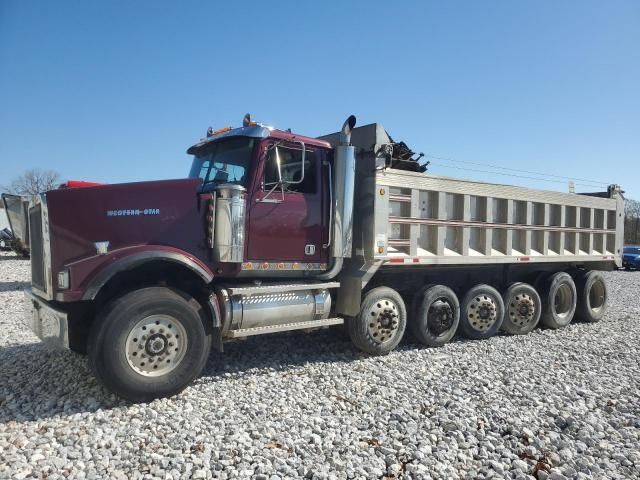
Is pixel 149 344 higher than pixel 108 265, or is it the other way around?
pixel 108 265

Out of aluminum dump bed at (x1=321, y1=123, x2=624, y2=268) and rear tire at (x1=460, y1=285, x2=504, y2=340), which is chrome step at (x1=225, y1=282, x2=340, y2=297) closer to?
aluminum dump bed at (x1=321, y1=123, x2=624, y2=268)

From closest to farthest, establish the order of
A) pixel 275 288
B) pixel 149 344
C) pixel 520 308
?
pixel 149 344, pixel 275 288, pixel 520 308

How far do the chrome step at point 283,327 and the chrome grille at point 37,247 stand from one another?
1.98 metres

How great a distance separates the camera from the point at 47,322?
4.70 metres

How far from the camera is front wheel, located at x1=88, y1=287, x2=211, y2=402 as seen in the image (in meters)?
4.35

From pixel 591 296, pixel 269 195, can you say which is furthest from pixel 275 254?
pixel 591 296

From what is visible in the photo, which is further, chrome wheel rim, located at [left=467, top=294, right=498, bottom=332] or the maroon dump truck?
chrome wheel rim, located at [left=467, top=294, right=498, bottom=332]

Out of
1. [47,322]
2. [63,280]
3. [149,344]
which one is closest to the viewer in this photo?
[63,280]

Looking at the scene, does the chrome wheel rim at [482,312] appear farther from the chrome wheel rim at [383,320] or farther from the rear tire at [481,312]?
the chrome wheel rim at [383,320]

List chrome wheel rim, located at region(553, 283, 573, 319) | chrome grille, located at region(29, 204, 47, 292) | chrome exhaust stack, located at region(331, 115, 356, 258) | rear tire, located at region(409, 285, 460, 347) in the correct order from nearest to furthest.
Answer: chrome grille, located at region(29, 204, 47, 292)
chrome exhaust stack, located at region(331, 115, 356, 258)
rear tire, located at region(409, 285, 460, 347)
chrome wheel rim, located at region(553, 283, 573, 319)

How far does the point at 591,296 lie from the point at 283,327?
7185mm

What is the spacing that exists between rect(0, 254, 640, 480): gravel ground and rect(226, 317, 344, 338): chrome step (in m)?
0.53

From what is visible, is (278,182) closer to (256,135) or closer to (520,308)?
(256,135)

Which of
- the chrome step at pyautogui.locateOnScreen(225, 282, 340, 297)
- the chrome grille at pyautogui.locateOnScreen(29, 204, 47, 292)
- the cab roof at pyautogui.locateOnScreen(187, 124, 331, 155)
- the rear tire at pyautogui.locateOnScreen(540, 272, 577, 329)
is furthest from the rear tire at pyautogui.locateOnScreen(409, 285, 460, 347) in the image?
the chrome grille at pyautogui.locateOnScreen(29, 204, 47, 292)
